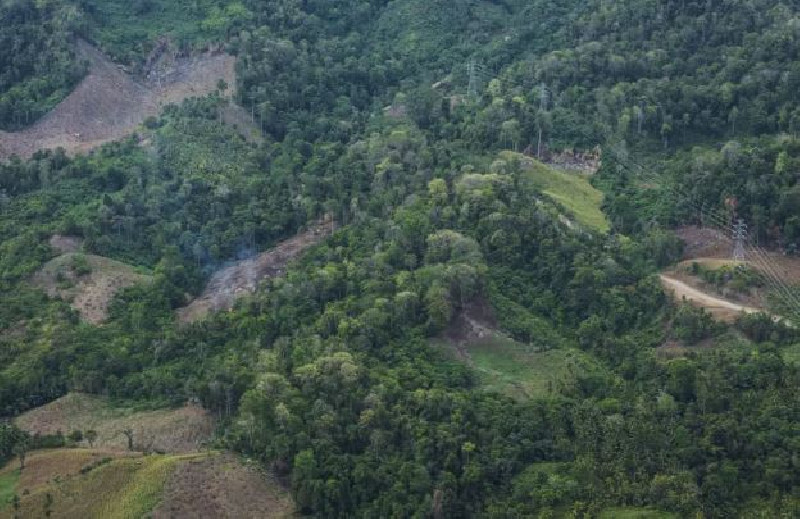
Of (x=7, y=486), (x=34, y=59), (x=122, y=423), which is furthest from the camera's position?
(x=34, y=59)

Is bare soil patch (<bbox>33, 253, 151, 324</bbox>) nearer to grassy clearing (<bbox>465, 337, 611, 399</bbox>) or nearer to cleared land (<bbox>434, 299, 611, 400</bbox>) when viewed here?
cleared land (<bbox>434, 299, 611, 400</bbox>)

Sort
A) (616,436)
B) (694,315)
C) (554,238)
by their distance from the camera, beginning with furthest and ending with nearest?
(554,238), (694,315), (616,436)

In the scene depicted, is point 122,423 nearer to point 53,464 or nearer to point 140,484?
point 53,464

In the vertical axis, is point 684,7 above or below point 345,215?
above

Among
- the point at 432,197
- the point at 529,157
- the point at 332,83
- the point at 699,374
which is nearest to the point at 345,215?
the point at 432,197

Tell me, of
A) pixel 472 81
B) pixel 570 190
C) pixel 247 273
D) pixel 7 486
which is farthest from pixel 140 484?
pixel 472 81

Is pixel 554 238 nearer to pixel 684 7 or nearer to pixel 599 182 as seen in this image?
pixel 599 182

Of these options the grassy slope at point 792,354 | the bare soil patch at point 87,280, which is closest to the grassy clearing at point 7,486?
the bare soil patch at point 87,280
